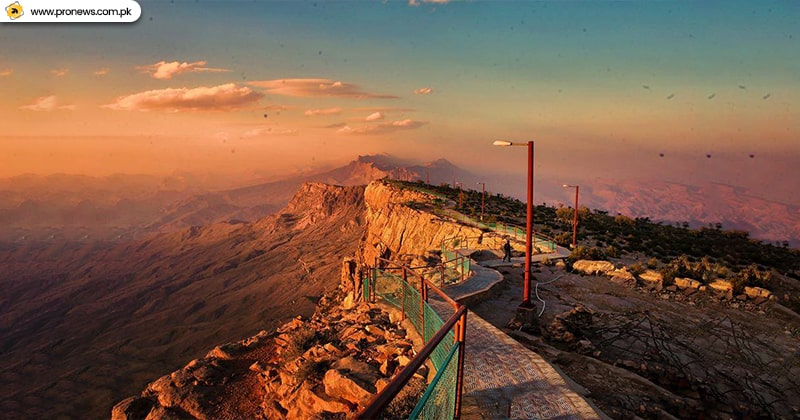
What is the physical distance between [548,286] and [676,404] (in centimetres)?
1124

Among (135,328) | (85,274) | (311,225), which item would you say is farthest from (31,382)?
(85,274)

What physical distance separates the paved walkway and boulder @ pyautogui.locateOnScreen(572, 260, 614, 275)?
51.5 ft

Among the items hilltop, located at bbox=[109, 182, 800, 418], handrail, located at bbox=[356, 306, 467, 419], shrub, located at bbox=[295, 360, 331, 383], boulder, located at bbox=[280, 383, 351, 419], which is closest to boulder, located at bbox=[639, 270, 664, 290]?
hilltop, located at bbox=[109, 182, 800, 418]

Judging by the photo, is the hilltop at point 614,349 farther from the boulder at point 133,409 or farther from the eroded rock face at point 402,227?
the eroded rock face at point 402,227

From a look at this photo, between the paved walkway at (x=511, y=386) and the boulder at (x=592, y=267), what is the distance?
15.7m

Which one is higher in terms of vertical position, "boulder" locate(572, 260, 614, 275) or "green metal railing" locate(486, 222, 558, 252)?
"boulder" locate(572, 260, 614, 275)

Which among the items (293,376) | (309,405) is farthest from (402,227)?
(309,405)

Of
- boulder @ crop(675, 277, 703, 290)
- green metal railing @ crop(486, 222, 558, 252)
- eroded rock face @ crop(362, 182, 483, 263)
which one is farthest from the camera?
eroded rock face @ crop(362, 182, 483, 263)

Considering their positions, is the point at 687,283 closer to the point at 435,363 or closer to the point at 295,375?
the point at 435,363

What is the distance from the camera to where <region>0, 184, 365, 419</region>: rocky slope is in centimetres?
7612

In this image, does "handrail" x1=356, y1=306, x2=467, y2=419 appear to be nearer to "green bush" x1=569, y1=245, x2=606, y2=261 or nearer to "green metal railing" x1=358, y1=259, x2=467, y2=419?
"green metal railing" x1=358, y1=259, x2=467, y2=419

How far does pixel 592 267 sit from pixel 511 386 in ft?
61.9

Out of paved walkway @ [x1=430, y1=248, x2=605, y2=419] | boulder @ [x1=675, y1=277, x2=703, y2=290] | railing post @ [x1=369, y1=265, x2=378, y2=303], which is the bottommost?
boulder @ [x1=675, y1=277, x2=703, y2=290]

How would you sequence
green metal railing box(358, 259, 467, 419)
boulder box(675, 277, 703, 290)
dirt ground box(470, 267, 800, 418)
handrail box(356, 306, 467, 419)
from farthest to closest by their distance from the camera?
boulder box(675, 277, 703, 290), dirt ground box(470, 267, 800, 418), green metal railing box(358, 259, 467, 419), handrail box(356, 306, 467, 419)
